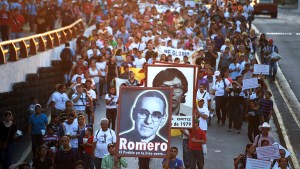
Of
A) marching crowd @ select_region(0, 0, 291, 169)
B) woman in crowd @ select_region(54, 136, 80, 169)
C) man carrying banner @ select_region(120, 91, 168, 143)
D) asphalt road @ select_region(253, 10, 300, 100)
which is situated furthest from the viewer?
asphalt road @ select_region(253, 10, 300, 100)

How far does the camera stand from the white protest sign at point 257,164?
1812 centimetres

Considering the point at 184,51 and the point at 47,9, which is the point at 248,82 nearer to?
the point at 184,51

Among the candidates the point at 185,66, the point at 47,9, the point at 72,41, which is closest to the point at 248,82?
the point at 185,66

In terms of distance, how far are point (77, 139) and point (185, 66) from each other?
2.58 m

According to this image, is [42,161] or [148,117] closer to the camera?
[148,117]

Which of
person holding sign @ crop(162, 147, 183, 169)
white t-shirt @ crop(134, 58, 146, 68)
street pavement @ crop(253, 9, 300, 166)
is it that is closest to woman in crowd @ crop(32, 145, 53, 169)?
person holding sign @ crop(162, 147, 183, 169)

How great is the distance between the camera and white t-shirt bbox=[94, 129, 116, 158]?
1977cm

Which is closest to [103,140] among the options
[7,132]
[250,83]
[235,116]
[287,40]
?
[7,132]

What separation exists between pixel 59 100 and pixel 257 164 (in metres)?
7.54

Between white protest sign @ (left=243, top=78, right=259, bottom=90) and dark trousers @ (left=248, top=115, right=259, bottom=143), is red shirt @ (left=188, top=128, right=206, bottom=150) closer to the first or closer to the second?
dark trousers @ (left=248, top=115, right=259, bottom=143)

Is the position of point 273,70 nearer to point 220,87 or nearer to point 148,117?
point 220,87

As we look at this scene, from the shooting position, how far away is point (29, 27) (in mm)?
44406

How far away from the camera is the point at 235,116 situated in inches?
1051

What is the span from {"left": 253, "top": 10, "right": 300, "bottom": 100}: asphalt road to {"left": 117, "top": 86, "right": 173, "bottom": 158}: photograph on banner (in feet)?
52.9
